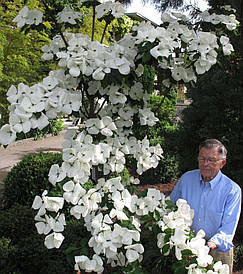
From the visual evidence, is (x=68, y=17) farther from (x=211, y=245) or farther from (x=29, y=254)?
(x=29, y=254)

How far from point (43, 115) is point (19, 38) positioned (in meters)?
8.13

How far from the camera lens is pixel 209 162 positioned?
213 centimetres

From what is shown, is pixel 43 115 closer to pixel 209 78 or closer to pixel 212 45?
pixel 212 45

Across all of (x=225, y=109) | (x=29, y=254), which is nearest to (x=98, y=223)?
(x=29, y=254)

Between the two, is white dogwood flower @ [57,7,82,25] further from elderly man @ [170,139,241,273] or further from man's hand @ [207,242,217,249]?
man's hand @ [207,242,217,249]

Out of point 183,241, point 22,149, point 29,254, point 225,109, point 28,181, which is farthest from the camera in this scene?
point 22,149

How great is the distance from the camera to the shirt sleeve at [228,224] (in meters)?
2.03

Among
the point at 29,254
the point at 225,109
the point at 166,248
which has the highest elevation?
the point at 225,109

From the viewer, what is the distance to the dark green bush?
3.89 m

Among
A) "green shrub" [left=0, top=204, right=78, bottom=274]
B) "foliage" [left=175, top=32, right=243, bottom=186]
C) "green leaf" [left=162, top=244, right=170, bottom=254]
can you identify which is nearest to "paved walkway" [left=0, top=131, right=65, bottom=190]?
"green shrub" [left=0, top=204, right=78, bottom=274]

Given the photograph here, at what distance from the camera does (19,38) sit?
905 cm

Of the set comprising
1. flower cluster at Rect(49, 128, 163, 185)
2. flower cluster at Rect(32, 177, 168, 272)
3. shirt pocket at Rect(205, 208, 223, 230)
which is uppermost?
flower cluster at Rect(49, 128, 163, 185)

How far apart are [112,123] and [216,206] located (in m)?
0.82

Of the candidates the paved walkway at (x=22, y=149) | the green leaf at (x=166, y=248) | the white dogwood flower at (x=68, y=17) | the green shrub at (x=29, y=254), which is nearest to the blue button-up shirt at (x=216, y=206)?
the green leaf at (x=166, y=248)
